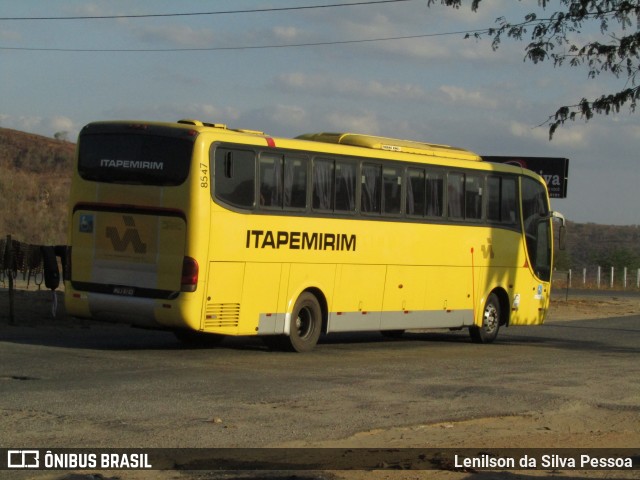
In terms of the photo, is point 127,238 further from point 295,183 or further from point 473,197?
point 473,197

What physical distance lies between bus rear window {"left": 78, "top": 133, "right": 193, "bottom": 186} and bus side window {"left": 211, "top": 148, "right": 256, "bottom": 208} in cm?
54

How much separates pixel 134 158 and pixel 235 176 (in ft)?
5.03

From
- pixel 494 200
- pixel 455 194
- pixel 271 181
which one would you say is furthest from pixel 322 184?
pixel 494 200

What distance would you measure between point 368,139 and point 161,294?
A: 17.8 ft

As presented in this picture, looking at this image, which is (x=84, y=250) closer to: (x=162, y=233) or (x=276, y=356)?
(x=162, y=233)

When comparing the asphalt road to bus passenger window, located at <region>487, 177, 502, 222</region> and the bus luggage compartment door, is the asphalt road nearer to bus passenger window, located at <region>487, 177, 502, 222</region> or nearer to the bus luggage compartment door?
the bus luggage compartment door

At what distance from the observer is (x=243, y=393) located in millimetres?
13023

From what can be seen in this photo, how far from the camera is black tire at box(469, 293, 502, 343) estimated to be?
22.7 meters

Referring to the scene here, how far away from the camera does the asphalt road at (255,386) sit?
34.6 ft

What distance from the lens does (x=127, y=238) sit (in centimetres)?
1700

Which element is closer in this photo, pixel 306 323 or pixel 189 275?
pixel 189 275

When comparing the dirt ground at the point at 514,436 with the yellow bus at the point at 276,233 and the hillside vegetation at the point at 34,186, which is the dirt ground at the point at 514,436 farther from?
the hillside vegetation at the point at 34,186

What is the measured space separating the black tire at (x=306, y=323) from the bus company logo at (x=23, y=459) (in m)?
9.44

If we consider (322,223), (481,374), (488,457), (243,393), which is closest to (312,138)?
(322,223)
